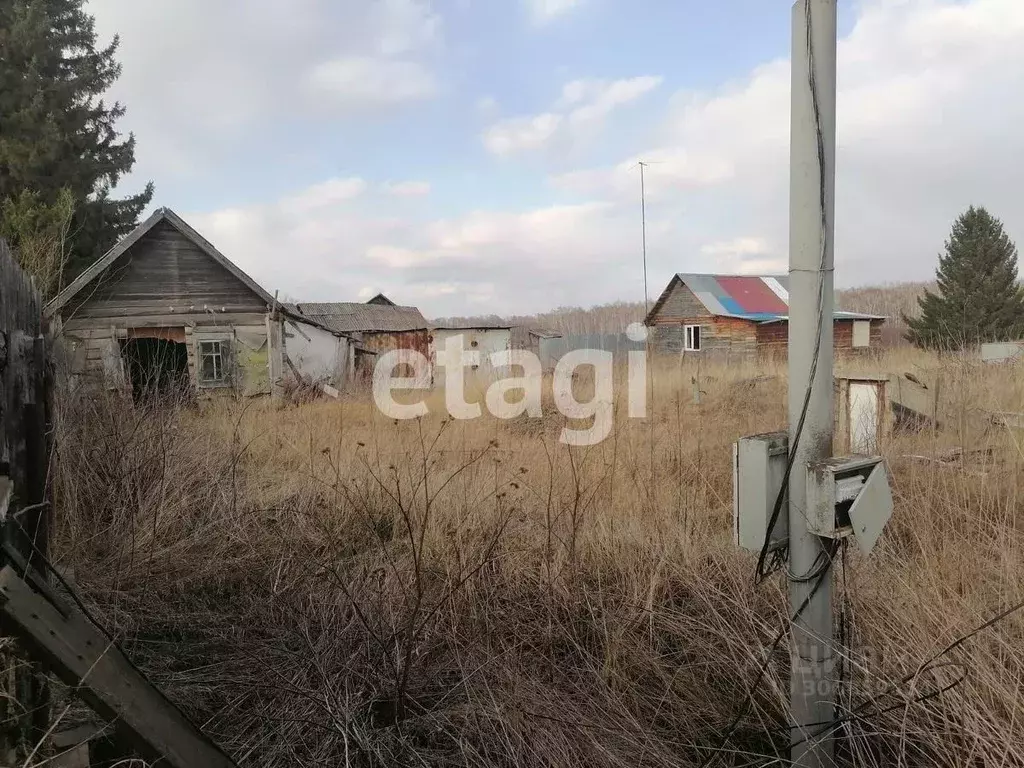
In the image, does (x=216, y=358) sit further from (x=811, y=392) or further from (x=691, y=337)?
(x=691, y=337)

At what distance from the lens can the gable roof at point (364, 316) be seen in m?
26.8

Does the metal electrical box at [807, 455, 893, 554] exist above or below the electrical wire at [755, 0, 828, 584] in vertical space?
below

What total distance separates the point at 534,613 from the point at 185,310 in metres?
13.4

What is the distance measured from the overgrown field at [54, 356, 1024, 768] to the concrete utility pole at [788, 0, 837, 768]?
14.5 inches

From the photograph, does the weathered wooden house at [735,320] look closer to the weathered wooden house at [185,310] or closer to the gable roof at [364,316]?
the gable roof at [364,316]

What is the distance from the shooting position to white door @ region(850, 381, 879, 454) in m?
4.72

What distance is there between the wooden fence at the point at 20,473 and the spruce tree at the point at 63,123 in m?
16.4

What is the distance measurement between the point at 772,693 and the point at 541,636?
3.09ft

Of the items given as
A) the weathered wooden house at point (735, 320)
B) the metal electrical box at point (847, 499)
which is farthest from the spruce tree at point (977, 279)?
the metal electrical box at point (847, 499)

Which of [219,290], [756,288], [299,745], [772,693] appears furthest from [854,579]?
[756,288]

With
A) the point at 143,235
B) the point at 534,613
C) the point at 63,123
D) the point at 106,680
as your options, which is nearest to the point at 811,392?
the point at 534,613

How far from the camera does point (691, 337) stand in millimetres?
26906

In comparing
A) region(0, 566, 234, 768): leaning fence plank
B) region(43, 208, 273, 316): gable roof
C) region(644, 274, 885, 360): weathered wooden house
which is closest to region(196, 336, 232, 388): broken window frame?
region(43, 208, 273, 316): gable roof

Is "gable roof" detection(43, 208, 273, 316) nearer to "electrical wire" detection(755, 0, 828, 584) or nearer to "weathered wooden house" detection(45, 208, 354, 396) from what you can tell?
"weathered wooden house" detection(45, 208, 354, 396)
